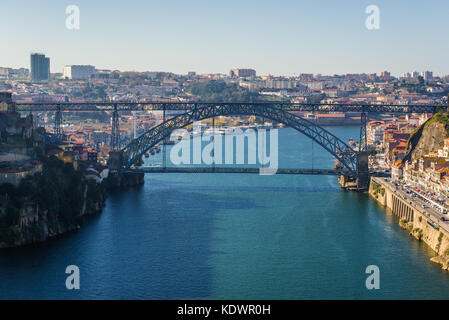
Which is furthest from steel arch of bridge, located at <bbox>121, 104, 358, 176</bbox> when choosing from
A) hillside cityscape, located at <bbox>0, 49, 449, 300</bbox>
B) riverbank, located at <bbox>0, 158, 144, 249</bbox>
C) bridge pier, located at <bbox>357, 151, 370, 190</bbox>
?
riverbank, located at <bbox>0, 158, 144, 249</bbox>

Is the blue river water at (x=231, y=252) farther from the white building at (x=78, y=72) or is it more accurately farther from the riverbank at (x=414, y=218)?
the white building at (x=78, y=72)

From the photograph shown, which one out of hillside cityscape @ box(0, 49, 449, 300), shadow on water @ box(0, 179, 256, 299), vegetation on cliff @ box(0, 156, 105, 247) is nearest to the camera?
shadow on water @ box(0, 179, 256, 299)

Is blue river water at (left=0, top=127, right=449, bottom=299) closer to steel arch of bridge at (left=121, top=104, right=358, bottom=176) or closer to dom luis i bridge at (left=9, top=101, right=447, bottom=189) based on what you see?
dom luis i bridge at (left=9, top=101, right=447, bottom=189)

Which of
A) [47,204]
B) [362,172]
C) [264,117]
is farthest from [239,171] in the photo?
[47,204]

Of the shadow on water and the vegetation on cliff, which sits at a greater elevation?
the vegetation on cliff

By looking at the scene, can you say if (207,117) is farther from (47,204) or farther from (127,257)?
(127,257)
